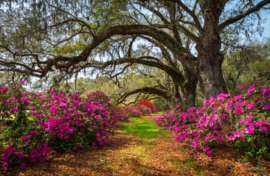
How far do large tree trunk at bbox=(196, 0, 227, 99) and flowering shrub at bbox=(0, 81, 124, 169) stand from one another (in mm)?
3280

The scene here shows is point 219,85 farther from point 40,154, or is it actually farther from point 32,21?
point 32,21

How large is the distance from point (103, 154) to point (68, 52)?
642 cm

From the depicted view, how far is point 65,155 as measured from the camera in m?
3.20

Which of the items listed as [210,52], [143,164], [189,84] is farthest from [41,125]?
[189,84]

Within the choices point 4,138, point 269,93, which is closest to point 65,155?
point 4,138

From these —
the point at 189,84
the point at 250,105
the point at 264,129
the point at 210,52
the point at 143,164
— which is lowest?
the point at 143,164

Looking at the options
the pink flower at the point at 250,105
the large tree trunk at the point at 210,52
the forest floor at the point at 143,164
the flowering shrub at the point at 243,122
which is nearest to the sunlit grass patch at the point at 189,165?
the forest floor at the point at 143,164

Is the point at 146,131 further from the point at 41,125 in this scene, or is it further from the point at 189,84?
the point at 41,125

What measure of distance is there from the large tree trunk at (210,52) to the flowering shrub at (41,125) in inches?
129

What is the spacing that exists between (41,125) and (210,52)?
4.88m

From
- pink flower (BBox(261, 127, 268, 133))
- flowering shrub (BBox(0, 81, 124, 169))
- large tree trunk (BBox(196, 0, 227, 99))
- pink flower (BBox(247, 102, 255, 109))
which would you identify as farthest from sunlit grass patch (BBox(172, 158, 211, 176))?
large tree trunk (BBox(196, 0, 227, 99))

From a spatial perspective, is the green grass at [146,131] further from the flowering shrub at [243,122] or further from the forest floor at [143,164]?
the flowering shrub at [243,122]

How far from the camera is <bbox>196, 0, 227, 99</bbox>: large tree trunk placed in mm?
4512

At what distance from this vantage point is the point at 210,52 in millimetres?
4691
